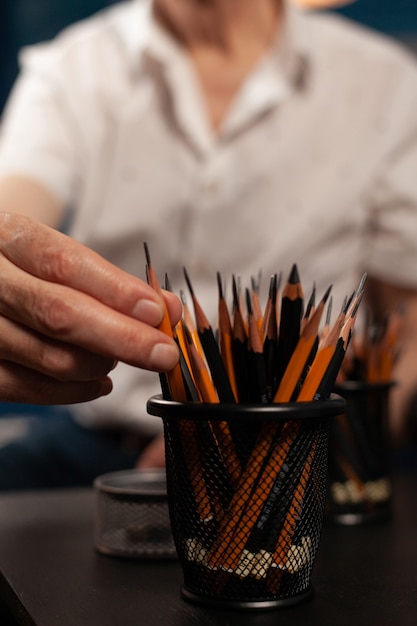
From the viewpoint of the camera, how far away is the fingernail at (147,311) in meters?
0.42

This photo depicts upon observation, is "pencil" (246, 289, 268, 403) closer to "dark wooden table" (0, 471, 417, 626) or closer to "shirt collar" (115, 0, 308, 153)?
"dark wooden table" (0, 471, 417, 626)

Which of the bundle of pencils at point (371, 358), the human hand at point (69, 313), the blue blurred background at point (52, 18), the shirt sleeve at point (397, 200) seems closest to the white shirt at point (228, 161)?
the shirt sleeve at point (397, 200)

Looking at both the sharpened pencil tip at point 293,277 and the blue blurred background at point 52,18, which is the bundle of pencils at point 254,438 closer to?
the sharpened pencil tip at point 293,277

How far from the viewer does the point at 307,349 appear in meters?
0.42

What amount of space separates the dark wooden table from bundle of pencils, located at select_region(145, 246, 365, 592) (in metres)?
0.03

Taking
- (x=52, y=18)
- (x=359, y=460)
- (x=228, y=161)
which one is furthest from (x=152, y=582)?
(x=52, y=18)

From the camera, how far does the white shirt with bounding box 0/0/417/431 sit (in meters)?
1.21

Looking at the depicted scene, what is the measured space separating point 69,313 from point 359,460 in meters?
0.32

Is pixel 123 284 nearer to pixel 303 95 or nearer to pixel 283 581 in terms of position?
pixel 283 581

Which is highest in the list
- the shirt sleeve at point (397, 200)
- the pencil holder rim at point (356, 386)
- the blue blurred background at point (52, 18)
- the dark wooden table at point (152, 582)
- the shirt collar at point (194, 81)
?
the blue blurred background at point (52, 18)

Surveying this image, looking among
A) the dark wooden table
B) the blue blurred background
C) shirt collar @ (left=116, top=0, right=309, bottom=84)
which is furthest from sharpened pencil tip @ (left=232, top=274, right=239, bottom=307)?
the blue blurred background

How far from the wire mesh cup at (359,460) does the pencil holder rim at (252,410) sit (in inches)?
8.7

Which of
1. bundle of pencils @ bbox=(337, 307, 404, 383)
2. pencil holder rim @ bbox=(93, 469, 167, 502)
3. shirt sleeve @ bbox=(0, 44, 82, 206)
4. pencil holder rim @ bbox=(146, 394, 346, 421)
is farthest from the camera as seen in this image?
shirt sleeve @ bbox=(0, 44, 82, 206)

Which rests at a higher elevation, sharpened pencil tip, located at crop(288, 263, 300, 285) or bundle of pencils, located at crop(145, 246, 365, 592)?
sharpened pencil tip, located at crop(288, 263, 300, 285)
